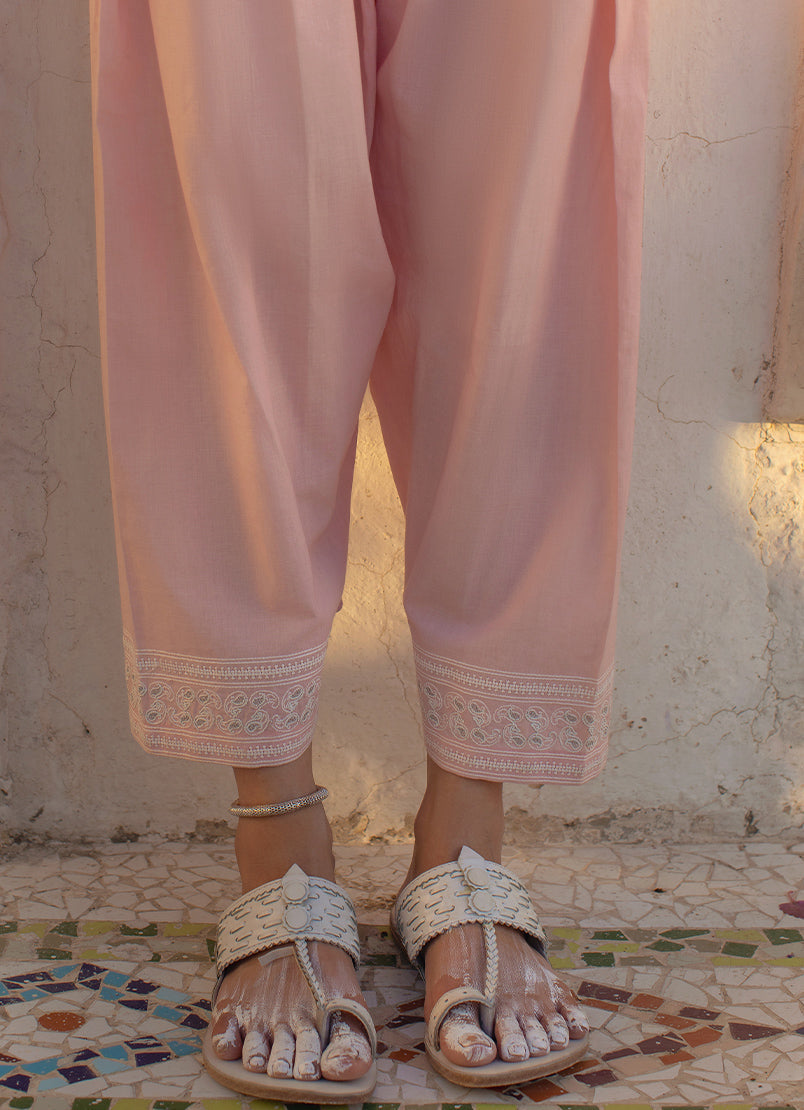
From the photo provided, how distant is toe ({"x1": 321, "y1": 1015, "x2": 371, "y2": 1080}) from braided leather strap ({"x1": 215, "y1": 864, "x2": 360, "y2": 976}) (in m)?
0.07

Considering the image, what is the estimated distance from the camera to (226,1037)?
769 millimetres

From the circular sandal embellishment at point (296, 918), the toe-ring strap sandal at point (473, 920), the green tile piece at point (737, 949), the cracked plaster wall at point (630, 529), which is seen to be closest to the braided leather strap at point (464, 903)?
the toe-ring strap sandal at point (473, 920)

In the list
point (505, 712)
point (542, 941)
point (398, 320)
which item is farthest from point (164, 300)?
point (542, 941)

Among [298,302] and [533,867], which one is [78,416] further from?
[533,867]

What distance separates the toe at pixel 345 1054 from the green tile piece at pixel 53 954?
32cm

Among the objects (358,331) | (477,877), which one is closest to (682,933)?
(477,877)

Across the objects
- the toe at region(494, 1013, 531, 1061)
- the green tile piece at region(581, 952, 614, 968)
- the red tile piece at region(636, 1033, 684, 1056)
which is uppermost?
the toe at region(494, 1013, 531, 1061)

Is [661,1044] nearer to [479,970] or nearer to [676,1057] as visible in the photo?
[676,1057]

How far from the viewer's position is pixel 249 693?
0.82m

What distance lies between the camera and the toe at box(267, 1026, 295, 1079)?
728 millimetres

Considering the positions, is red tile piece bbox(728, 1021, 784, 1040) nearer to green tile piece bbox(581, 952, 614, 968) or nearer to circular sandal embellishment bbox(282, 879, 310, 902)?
green tile piece bbox(581, 952, 614, 968)

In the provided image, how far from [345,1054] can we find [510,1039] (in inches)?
4.8

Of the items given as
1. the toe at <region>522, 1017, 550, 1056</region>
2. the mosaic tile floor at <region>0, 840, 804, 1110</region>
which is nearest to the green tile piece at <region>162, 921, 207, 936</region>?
the mosaic tile floor at <region>0, 840, 804, 1110</region>

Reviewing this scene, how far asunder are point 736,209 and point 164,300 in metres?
0.65
